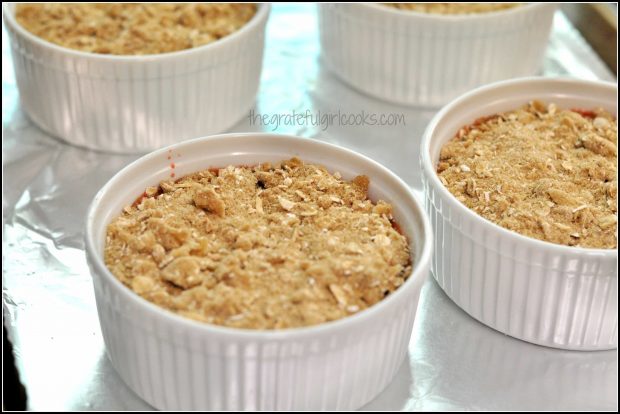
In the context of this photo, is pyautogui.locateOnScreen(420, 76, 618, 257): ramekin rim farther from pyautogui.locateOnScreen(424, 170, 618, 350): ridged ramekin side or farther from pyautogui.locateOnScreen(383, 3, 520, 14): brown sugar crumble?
pyautogui.locateOnScreen(383, 3, 520, 14): brown sugar crumble

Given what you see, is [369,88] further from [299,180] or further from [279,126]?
[299,180]

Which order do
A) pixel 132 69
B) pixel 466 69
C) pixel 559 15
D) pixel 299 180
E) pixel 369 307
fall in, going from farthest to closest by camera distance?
pixel 559 15
pixel 466 69
pixel 132 69
pixel 299 180
pixel 369 307

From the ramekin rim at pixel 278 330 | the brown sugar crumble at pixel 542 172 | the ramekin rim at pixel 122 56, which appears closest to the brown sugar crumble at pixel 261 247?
the ramekin rim at pixel 278 330

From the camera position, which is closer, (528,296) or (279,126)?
(528,296)

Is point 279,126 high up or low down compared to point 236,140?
down

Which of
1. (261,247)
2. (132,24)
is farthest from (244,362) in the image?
(132,24)

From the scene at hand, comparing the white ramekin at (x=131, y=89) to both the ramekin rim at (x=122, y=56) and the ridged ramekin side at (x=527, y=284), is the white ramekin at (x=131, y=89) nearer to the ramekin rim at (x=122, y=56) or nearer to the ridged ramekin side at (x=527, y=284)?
the ramekin rim at (x=122, y=56)

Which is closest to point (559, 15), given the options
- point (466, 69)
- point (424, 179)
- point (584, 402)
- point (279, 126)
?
point (466, 69)
